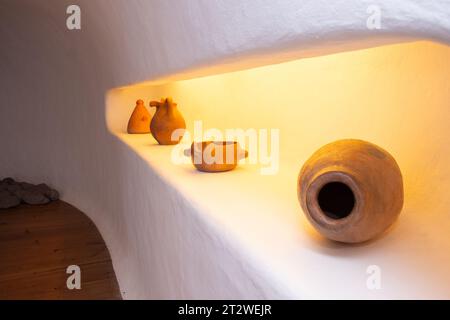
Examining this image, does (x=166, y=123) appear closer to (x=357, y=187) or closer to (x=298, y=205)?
(x=298, y=205)

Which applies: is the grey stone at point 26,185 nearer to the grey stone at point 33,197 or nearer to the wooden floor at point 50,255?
the grey stone at point 33,197

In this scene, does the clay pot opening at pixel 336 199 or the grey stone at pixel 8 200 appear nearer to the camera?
the clay pot opening at pixel 336 199

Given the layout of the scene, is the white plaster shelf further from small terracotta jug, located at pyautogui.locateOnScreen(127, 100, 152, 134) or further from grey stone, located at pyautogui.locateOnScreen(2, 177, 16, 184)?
grey stone, located at pyautogui.locateOnScreen(2, 177, 16, 184)

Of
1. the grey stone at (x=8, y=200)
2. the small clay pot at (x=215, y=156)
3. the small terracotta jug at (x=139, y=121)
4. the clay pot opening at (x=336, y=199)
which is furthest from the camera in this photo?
the grey stone at (x=8, y=200)

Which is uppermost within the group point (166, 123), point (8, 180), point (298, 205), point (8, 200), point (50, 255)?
point (166, 123)

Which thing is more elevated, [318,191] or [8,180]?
[318,191]

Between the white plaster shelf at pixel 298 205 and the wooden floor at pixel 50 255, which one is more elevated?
the white plaster shelf at pixel 298 205

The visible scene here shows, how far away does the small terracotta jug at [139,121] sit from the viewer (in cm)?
201

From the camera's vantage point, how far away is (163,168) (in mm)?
1165

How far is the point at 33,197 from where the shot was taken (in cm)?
287

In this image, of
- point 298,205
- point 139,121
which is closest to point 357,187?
point 298,205

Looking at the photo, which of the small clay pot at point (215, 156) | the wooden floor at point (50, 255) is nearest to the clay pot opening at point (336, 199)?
the small clay pot at point (215, 156)

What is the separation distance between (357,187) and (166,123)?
1165 millimetres

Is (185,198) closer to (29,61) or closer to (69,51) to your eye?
(69,51)
